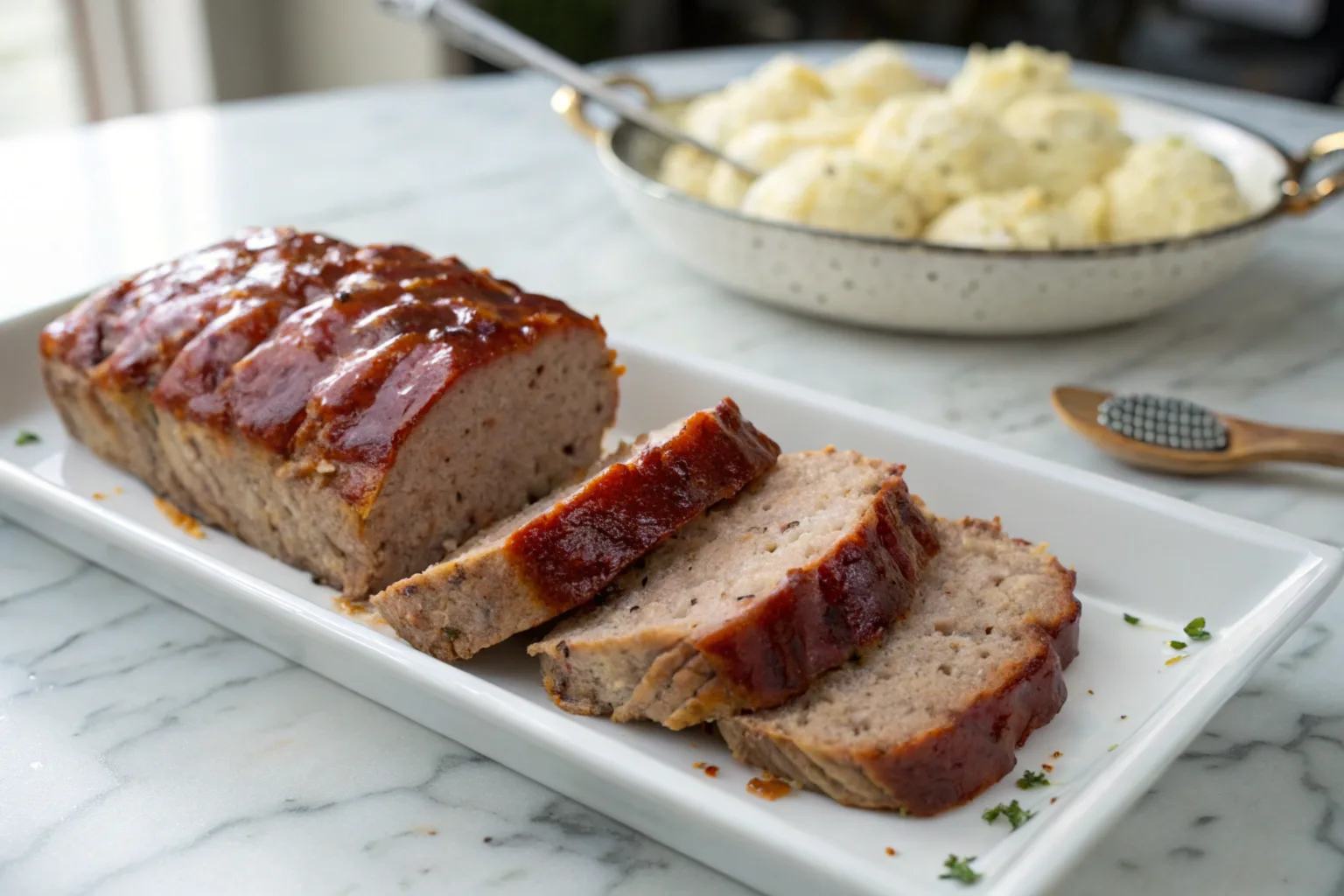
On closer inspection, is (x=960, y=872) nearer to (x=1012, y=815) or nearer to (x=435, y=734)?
(x=1012, y=815)

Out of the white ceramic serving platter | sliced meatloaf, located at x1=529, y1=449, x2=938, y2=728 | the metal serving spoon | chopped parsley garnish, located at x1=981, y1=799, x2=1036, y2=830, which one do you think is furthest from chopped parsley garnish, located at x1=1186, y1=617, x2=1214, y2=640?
the metal serving spoon

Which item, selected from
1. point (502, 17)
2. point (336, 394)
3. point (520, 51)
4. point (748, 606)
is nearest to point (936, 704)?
point (748, 606)

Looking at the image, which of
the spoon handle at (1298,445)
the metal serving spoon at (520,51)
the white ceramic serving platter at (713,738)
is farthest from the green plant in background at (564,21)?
Result: the spoon handle at (1298,445)

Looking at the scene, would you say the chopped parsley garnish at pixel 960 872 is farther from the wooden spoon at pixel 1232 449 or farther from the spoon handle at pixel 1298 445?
the spoon handle at pixel 1298 445

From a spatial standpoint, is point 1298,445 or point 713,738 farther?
point 1298,445

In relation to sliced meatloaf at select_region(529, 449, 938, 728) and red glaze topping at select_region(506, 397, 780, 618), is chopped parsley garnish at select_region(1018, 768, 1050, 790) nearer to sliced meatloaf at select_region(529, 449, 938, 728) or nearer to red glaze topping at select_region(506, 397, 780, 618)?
sliced meatloaf at select_region(529, 449, 938, 728)

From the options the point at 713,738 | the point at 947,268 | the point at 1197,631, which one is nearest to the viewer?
the point at 713,738
